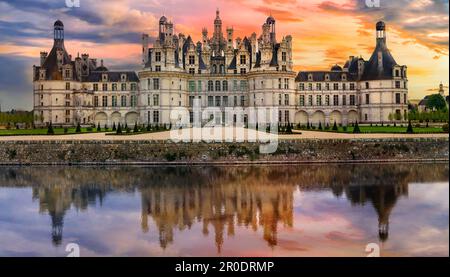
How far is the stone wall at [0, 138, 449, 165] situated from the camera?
24641 millimetres

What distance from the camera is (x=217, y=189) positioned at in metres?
17.5

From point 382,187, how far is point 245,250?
8872 millimetres

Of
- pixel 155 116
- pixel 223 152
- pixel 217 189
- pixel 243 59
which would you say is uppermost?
pixel 243 59

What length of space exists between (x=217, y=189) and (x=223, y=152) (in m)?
7.62

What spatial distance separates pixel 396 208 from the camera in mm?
13891

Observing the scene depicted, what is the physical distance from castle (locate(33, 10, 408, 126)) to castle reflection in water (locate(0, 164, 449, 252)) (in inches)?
819

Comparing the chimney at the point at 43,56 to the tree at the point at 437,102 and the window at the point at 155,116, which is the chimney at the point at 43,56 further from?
the tree at the point at 437,102

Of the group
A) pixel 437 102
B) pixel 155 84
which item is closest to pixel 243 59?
pixel 155 84

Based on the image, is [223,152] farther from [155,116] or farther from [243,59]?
[243,59]

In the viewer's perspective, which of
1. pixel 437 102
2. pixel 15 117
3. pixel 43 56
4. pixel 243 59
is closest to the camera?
pixel 15 117

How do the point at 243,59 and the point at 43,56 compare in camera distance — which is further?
the point at 43,56
